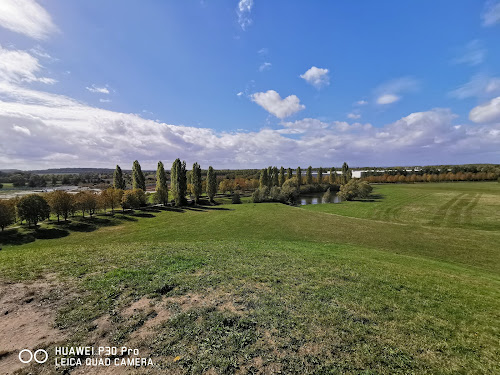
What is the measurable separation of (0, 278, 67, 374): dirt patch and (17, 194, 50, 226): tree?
49258mm

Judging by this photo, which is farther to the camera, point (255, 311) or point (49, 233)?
point (49, 233)

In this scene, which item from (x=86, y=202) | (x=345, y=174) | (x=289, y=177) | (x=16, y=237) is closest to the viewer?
(x=16, y=237)

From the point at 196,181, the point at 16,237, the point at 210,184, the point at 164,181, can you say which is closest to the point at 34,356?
the point at 16,237

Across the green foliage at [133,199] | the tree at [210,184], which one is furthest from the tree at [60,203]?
the tree at [210,184]

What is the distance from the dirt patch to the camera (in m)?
6.60

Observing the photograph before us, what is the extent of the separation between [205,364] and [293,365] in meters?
2.63

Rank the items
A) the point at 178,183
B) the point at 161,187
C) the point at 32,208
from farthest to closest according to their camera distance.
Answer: the point at 161,187, the point at 178,183, the point at 32,208

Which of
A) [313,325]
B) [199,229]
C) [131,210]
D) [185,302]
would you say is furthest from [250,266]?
[131,210]

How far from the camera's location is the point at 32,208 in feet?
149

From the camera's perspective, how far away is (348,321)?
836 cm

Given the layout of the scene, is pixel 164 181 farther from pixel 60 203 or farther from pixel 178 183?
pixel 60 203

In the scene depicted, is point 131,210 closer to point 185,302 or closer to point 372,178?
point 185,302

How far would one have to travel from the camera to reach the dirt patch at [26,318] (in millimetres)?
6598

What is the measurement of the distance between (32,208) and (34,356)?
5725cm
